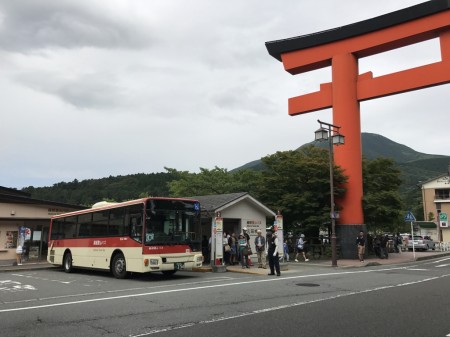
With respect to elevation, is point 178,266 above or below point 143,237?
below

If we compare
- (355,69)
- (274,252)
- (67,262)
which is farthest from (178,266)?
(355,69)

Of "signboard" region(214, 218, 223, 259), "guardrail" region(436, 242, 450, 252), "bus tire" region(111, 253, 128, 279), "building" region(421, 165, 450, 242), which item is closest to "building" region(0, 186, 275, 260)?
"signboard" region(214, 218, 223, 259)

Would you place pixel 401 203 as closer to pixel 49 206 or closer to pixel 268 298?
pixel 268 298

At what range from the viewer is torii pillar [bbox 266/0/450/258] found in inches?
970

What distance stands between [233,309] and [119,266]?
8277 mm

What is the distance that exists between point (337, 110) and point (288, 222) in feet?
26.9

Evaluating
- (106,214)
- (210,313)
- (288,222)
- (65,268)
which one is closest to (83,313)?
(210,313)

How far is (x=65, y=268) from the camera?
1944cm

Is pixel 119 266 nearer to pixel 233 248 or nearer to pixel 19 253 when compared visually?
pixel 233 248

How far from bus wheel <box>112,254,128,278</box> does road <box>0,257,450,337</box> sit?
6.73 ft

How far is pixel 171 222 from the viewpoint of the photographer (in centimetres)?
1507

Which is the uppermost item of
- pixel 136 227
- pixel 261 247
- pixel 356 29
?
pixel 356 29

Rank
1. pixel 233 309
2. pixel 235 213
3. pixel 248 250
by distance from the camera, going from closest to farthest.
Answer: pixel 233 309, pixel 248 250, pixel 235 213

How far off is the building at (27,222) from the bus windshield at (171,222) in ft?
37.0
